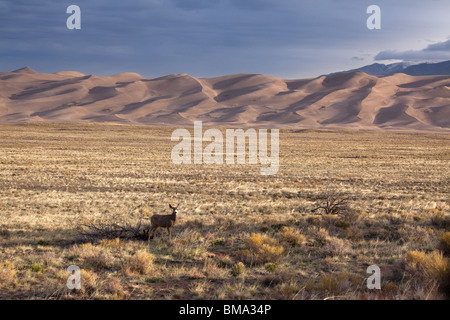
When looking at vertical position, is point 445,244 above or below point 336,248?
above

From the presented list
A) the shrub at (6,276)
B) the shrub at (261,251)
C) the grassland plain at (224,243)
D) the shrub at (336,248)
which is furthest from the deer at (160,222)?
the shrub at (336,248)

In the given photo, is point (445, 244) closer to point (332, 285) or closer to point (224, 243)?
point (332, 285)

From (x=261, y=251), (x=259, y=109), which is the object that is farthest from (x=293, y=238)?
(x=259, y=109)

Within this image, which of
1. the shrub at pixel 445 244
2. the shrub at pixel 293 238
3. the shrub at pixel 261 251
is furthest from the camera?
the shrub at pixel 293 238

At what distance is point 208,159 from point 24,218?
3015 centimetres

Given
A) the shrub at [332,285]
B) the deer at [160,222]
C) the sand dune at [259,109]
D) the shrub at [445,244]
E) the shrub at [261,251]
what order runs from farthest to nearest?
the sand dune at [259,109] < the deer at [160,222] < the shrub at [445,244] < the shrub at [261,251] < the shrub at [332,285]

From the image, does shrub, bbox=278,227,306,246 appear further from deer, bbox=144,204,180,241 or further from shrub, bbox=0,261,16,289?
shrub, bbox=0,261,16,289

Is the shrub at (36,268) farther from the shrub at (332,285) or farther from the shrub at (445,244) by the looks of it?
the shrub at (445,244)

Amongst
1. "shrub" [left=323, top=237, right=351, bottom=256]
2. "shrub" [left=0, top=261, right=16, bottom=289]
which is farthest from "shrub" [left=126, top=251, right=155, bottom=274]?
"shrub" [left=323, top=237, right=351, bottom=256]

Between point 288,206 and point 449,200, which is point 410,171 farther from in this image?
point 288,206

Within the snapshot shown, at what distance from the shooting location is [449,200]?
19.1m

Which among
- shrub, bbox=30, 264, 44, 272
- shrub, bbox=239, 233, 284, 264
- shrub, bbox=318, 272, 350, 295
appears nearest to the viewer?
shrub, bbox=318, 272, 350, 295
